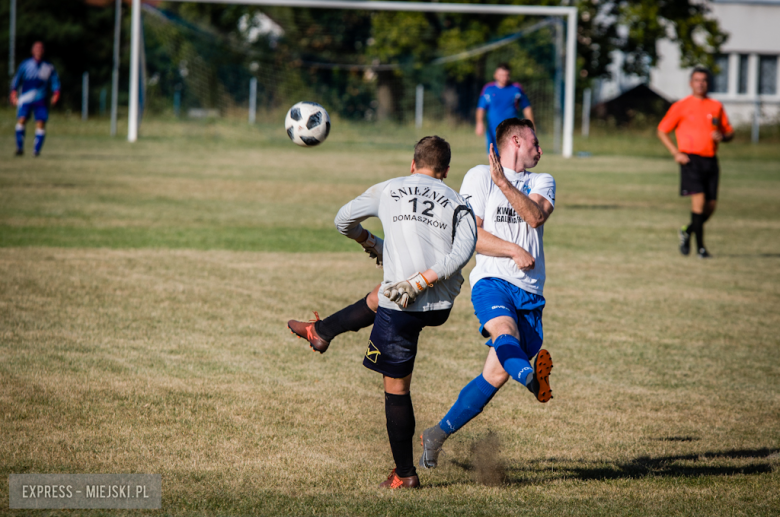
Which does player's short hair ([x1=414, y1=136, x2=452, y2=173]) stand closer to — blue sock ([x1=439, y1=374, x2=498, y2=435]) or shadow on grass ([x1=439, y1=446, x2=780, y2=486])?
blue sock ([x1=439, y1=374, x2=498, y2=435])

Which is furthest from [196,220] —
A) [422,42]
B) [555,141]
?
[422,42]

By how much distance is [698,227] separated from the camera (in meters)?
11.9

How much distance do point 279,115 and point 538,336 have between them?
2853cm

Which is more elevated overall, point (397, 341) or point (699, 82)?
point (699, 82)

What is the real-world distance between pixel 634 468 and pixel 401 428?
145cm

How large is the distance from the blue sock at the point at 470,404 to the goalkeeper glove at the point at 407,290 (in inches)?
31.4

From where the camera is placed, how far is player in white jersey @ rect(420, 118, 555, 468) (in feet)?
14.7

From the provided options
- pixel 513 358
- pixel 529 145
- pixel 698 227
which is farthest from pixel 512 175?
pixel 698 227

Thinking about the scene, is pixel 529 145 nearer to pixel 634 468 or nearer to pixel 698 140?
pixel 634 468


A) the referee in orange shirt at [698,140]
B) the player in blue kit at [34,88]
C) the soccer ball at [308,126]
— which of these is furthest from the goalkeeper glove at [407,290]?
the player in blue kit at [34,88]

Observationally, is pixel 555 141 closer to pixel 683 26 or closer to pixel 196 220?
pixel 683 26

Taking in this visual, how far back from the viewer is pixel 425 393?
588cm

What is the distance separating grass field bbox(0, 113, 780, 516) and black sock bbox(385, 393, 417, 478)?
0.57ft

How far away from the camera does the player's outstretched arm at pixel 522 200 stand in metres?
4.39
